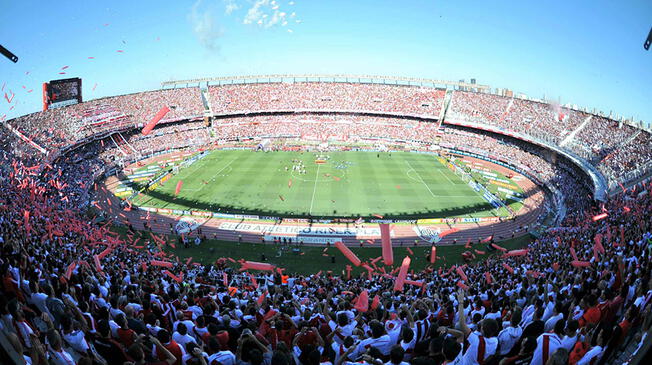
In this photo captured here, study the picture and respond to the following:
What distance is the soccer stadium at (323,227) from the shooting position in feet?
18.5

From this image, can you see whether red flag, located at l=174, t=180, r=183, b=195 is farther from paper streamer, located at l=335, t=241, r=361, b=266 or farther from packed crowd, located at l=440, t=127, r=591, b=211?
packed crowd, located at l=440, t=127, r=591, b=211

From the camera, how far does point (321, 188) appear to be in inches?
1489

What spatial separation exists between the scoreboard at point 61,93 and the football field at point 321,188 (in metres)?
22.4

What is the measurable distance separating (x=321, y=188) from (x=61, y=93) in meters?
42.2

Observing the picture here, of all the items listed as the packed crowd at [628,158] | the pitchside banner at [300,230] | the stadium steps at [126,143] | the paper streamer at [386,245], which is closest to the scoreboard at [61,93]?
the stadium steps at [126,143]

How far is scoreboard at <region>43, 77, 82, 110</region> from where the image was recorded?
48.7 meters

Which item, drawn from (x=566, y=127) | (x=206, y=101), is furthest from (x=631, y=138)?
(x=206, y=101)

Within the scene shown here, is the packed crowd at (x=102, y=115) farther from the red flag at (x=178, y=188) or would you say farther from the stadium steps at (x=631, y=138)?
the stadium steps at (x=631, y=138)

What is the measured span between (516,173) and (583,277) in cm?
4029

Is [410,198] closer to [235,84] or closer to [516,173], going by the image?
[516,173]

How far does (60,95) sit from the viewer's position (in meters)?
50.3

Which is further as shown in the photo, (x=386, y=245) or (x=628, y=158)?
(x=628, y=158)

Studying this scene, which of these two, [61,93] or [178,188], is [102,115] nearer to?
[61,93]

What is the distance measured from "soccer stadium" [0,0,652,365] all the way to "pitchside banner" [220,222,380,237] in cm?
24
